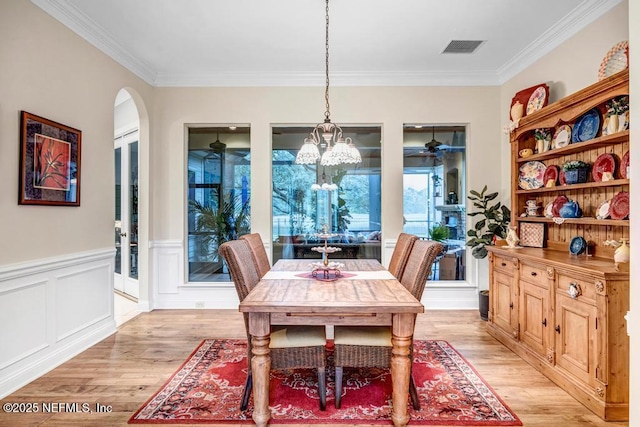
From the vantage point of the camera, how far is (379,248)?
471 cm

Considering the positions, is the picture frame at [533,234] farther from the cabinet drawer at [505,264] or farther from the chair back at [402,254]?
the chair back at [402,254]

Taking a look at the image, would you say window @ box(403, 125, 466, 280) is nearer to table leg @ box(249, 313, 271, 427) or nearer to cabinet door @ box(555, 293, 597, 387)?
cabinet door @ box(555, 293, 597, 387)

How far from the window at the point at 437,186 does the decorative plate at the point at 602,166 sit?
183 cm

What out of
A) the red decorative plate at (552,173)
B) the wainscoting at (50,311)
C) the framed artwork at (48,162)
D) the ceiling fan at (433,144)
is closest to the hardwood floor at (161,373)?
the wainscoting at (50,311)

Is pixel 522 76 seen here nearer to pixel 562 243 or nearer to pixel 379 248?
pixel 562 243

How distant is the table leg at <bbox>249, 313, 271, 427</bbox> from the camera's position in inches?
80.0

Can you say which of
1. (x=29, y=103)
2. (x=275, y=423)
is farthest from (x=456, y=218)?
(x=29, y=103)

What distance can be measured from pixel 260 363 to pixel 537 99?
3.41 metres

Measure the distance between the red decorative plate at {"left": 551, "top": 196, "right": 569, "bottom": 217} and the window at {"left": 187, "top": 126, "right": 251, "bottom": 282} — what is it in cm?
334

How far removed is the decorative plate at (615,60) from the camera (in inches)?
103

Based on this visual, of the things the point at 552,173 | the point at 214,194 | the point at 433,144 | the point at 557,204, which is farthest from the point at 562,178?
the point at 214,194

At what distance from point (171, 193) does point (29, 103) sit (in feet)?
6.54

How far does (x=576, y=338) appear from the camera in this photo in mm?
2445

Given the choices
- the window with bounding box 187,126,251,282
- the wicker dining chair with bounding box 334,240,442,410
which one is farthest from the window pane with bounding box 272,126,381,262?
the wicker dining chair with bounding box 334,240,442,410
